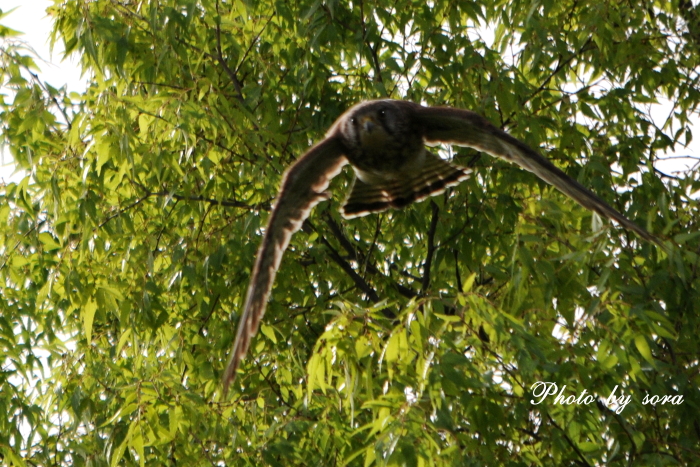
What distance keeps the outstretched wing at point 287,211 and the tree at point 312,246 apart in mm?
136

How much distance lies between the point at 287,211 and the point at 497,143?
3.44 feet

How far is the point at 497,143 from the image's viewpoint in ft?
13.6

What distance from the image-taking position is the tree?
369 cm

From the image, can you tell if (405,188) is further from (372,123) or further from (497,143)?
(497,143)

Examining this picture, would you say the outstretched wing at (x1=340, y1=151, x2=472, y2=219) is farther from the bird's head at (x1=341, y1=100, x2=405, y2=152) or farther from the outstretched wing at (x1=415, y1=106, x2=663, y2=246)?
the bird's head at (x1=341, y1=100, x2=405, y2=152)

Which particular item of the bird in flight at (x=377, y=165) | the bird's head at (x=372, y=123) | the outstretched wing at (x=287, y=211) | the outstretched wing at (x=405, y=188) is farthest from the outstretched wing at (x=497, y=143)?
the outstretched wing at (x=287, y=211)

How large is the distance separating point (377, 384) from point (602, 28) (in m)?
1.99

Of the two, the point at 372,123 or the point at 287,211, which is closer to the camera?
the point at 372,123

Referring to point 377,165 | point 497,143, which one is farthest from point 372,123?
point 497,143

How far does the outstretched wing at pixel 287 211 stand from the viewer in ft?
13.1

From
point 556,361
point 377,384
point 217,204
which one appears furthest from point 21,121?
point 556,361

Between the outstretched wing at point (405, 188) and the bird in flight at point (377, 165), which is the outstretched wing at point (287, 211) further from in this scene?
the outstretched wing at point (405, 188)

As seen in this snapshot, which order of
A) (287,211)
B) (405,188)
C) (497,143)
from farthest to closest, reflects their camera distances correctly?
(405,188)
(287,211)
(497,143)

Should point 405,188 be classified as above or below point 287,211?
above
